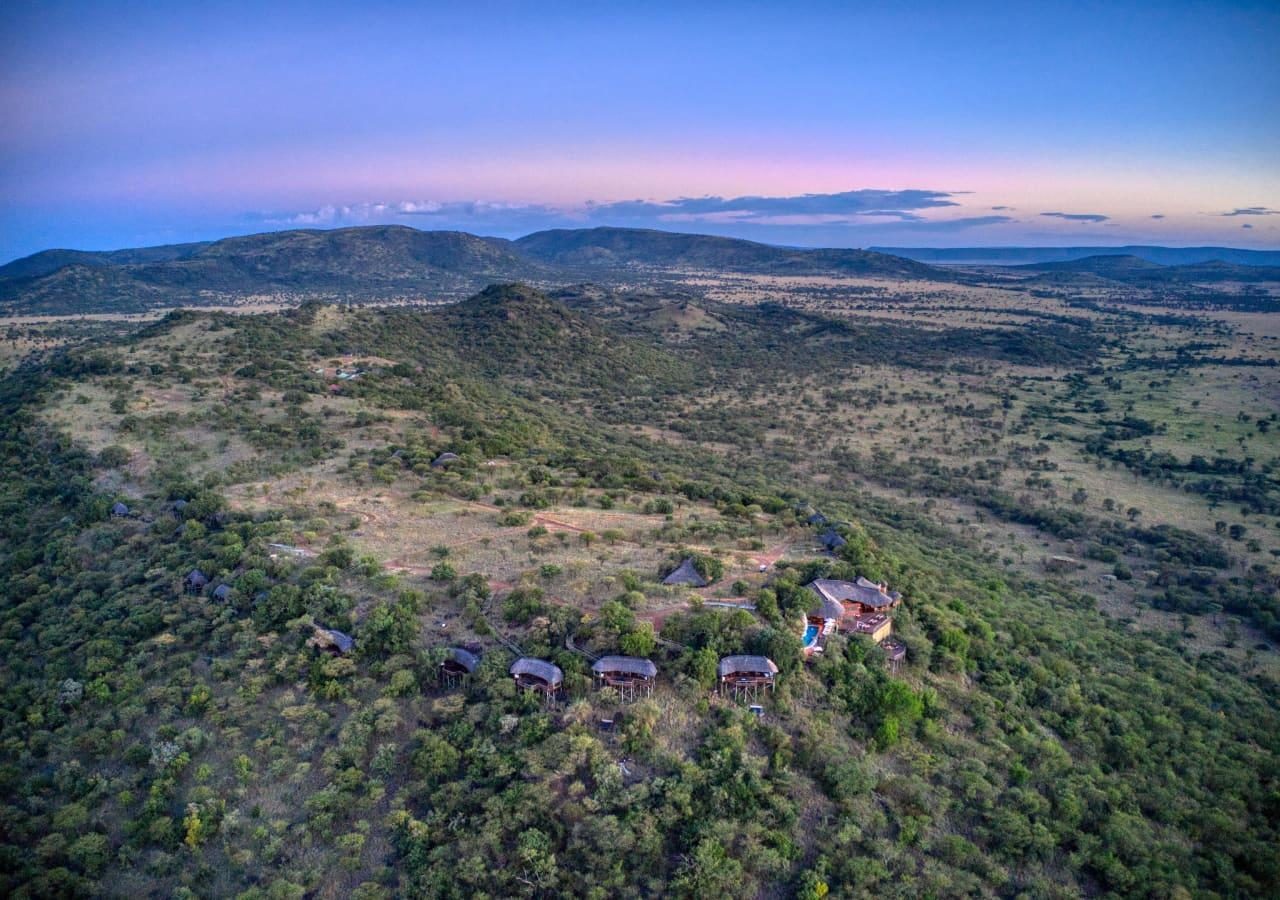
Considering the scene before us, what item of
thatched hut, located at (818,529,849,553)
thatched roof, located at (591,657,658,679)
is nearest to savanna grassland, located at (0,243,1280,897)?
thatched roof, located at (591,657,658,679)

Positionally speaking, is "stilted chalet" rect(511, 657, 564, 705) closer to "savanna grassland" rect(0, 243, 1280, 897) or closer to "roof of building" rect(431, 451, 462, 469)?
"savanna grassland" rect(0, 243, 1280, 897)

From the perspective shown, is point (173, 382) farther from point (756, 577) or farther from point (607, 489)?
point (756, 577)

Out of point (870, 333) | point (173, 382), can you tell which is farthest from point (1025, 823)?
point (870, 333)

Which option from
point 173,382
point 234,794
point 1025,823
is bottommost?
point 1025,823

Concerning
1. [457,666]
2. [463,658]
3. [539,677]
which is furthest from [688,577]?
[457,666]

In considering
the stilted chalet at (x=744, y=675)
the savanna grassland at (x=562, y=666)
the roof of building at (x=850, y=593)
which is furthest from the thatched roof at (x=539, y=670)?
the roof of building at (x=850, y=593)
